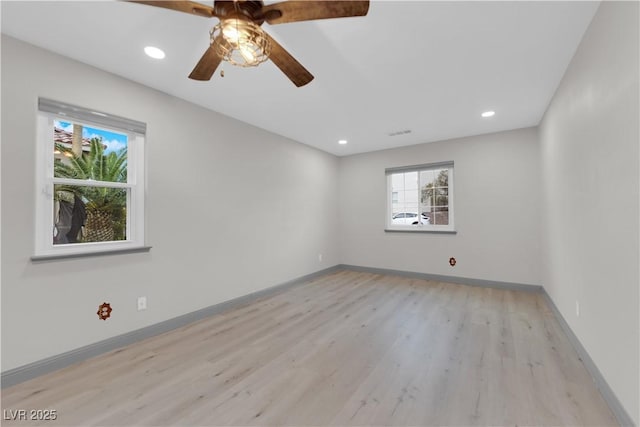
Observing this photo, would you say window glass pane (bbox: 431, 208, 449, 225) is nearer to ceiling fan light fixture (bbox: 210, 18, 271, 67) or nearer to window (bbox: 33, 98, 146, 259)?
ceiling fan light fixture (bbox: 210, 18, 271, 67)

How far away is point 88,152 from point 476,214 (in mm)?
5188

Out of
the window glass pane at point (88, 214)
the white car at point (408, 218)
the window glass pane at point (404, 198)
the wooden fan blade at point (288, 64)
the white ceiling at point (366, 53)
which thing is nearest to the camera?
the wooden fan blade at point (288, 64)

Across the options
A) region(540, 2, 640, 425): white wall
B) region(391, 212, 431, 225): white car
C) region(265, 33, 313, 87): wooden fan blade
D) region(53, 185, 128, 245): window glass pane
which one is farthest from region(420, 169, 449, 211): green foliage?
region(53, 185, 128, 245): window glass pane

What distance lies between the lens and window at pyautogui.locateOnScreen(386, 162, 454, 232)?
495 centimetres

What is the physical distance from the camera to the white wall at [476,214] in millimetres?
4184

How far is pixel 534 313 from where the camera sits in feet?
10.8

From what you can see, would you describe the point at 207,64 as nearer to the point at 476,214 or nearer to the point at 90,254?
the point at 90,254

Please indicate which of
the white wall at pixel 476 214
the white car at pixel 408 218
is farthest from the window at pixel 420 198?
the white wall at pixel 476 214

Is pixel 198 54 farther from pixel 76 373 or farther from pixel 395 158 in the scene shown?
pixel 395 158

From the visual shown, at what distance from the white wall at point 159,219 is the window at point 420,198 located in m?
1.86

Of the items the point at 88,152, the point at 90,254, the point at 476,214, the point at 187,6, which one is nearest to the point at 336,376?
the point at 90,254

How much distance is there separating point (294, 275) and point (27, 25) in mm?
3989

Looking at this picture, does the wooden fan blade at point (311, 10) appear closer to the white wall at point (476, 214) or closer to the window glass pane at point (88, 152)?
the window glass pane at point (88, 152)

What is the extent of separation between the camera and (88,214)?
8.26 feet
